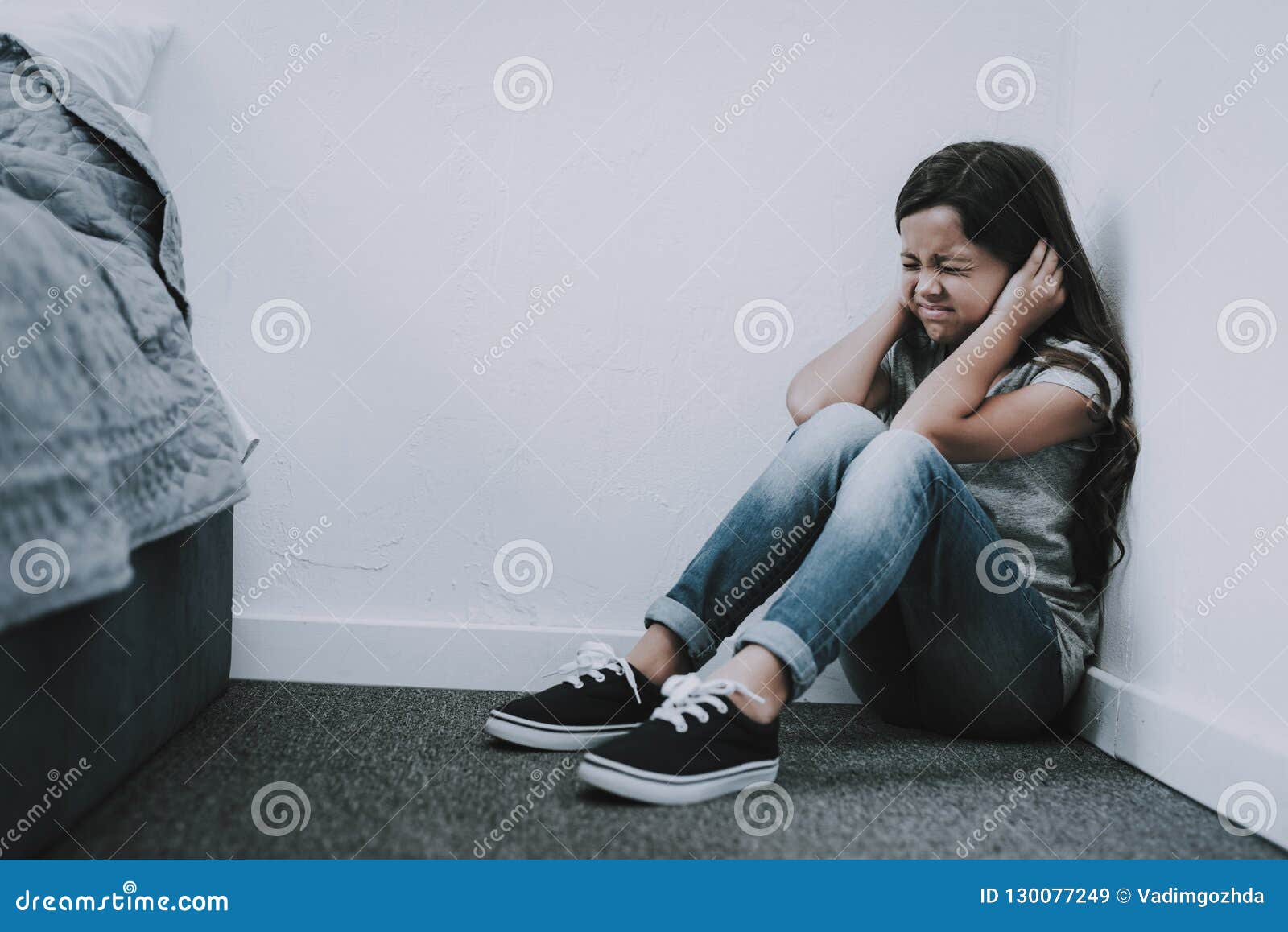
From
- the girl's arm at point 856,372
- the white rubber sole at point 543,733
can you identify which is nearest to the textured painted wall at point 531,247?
the girl's arm at point 856,372

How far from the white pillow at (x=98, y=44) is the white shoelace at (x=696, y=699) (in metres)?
1.02

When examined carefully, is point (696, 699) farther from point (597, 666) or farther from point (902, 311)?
point (902, 311)

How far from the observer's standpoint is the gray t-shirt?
986 mm

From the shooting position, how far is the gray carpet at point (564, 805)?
25.1 inches

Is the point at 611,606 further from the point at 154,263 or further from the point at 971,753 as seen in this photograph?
the point at 154,263

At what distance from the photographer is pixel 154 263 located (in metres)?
0.87

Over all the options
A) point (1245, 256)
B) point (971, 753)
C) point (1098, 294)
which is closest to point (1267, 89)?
point (1245, 256)

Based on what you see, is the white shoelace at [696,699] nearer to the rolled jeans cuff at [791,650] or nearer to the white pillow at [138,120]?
the rolled jeans cuff at [791,650]

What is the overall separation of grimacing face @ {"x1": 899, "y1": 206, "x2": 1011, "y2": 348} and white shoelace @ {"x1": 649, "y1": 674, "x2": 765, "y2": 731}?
525mm

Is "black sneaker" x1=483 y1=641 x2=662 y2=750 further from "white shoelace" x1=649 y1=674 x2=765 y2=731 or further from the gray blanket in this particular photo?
the gray blanket

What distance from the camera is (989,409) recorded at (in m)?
0.95

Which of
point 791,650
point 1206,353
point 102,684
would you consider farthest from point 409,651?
point 1206,353

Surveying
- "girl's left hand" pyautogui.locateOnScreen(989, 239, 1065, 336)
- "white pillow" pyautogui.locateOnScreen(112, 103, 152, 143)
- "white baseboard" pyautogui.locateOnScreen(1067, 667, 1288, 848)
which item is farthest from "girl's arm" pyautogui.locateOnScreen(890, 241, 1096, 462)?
"white pillow" pyautogui.locateOnScreen(112, 103, 152, 143)

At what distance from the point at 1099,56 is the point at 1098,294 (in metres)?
0.37
